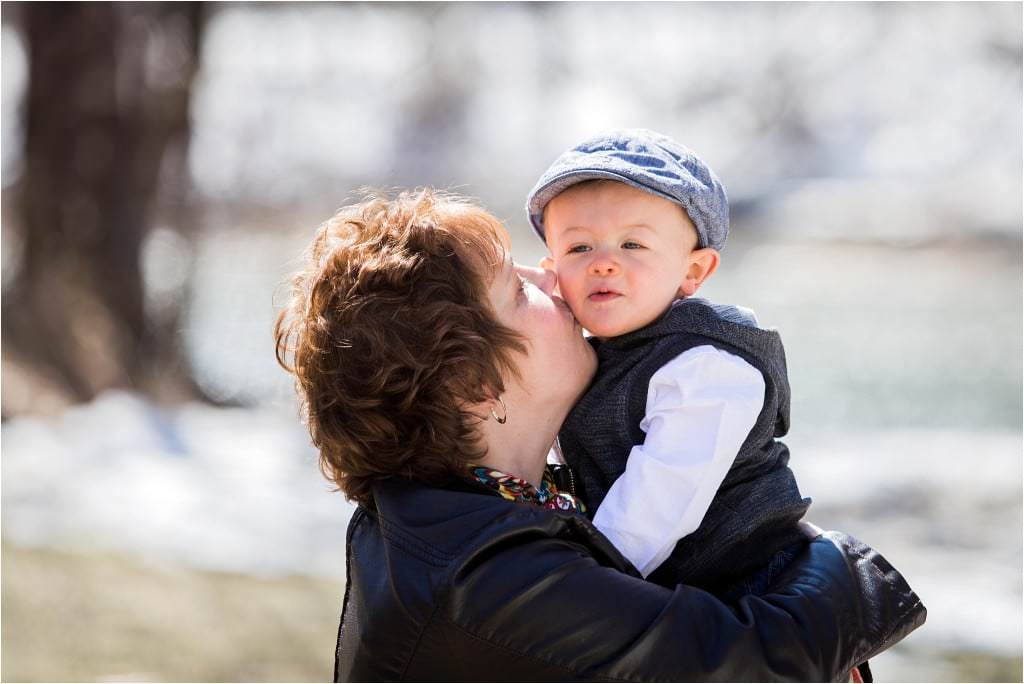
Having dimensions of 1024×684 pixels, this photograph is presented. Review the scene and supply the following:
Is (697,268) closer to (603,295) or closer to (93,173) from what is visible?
(603,295)

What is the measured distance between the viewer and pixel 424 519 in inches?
68.1

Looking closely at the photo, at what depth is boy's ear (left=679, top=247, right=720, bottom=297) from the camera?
221 centimetres

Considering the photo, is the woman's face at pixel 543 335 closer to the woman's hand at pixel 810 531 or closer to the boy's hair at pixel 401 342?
the boy's hair at pixel 401 342

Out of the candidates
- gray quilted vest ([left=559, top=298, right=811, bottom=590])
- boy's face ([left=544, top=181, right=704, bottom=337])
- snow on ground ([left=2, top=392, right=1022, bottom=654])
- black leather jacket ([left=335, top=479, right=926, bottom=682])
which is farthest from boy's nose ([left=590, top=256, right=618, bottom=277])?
snow on ground ([left=2, top=392, right=1022, bottom=654])

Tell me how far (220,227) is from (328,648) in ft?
24.9

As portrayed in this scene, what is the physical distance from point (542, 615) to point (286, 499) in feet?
Result: 16.0

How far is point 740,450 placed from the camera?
2053 millimetres

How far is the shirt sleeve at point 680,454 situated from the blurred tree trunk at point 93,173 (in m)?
6.60

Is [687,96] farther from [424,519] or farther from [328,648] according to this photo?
[424,519]

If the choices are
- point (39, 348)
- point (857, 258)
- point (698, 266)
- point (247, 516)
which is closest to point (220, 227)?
point (39, 348)

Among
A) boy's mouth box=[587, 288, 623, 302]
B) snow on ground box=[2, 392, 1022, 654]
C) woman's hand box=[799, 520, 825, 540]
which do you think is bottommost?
snow on ground box=[2, 392, 1022, 654]

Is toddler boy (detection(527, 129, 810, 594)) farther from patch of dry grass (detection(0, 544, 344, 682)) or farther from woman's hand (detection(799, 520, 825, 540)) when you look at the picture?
patch of dry grass (detection(0, 544, 344, 682))

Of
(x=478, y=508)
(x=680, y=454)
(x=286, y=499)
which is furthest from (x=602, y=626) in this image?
(x=286, y=499)

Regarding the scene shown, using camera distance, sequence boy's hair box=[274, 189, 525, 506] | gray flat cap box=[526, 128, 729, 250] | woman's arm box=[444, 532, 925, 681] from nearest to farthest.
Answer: woman's arm box=[444, 532, 925, 681]
boy's hair box=[274, 189, 525, 506]
gray flat cap box=[526, 128, 729, 250]
